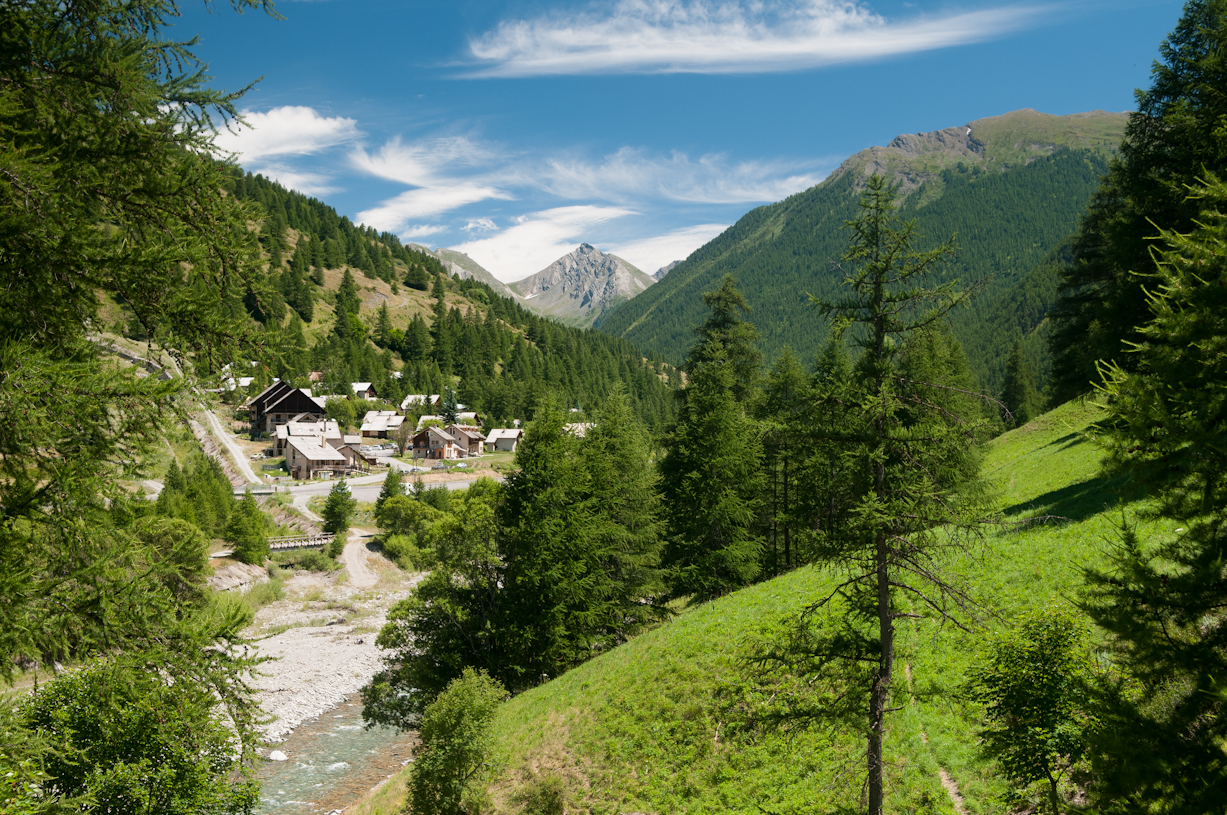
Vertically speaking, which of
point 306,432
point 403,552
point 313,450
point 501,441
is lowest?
point 403,552

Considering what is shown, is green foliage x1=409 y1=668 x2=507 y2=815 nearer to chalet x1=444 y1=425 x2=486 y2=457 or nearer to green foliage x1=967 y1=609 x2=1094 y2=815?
green foliage x1=967 y1=609 x2=1094 y2=815

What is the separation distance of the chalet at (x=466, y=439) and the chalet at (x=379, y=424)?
34.7 feet

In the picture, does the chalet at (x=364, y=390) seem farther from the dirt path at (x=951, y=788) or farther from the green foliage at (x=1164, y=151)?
the dirt path at (x=951, y=788)

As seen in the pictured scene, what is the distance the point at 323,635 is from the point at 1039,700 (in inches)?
1775

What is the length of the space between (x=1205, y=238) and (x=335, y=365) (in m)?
133

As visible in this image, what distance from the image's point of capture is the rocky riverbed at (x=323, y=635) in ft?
104

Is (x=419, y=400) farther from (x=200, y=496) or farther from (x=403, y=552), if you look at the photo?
(x=200, y=496)

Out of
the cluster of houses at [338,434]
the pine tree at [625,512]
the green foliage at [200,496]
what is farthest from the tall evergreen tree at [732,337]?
the cluster of houses at [338,434]

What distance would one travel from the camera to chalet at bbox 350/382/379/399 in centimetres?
12416

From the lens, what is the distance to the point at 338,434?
309 ft

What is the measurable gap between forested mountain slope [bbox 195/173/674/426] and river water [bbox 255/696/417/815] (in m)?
78.0

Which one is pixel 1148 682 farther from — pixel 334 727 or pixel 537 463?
pixel 334 727

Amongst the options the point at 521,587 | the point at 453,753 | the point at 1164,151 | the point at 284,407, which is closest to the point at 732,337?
the point at 521,587

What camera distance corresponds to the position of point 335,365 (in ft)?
405
